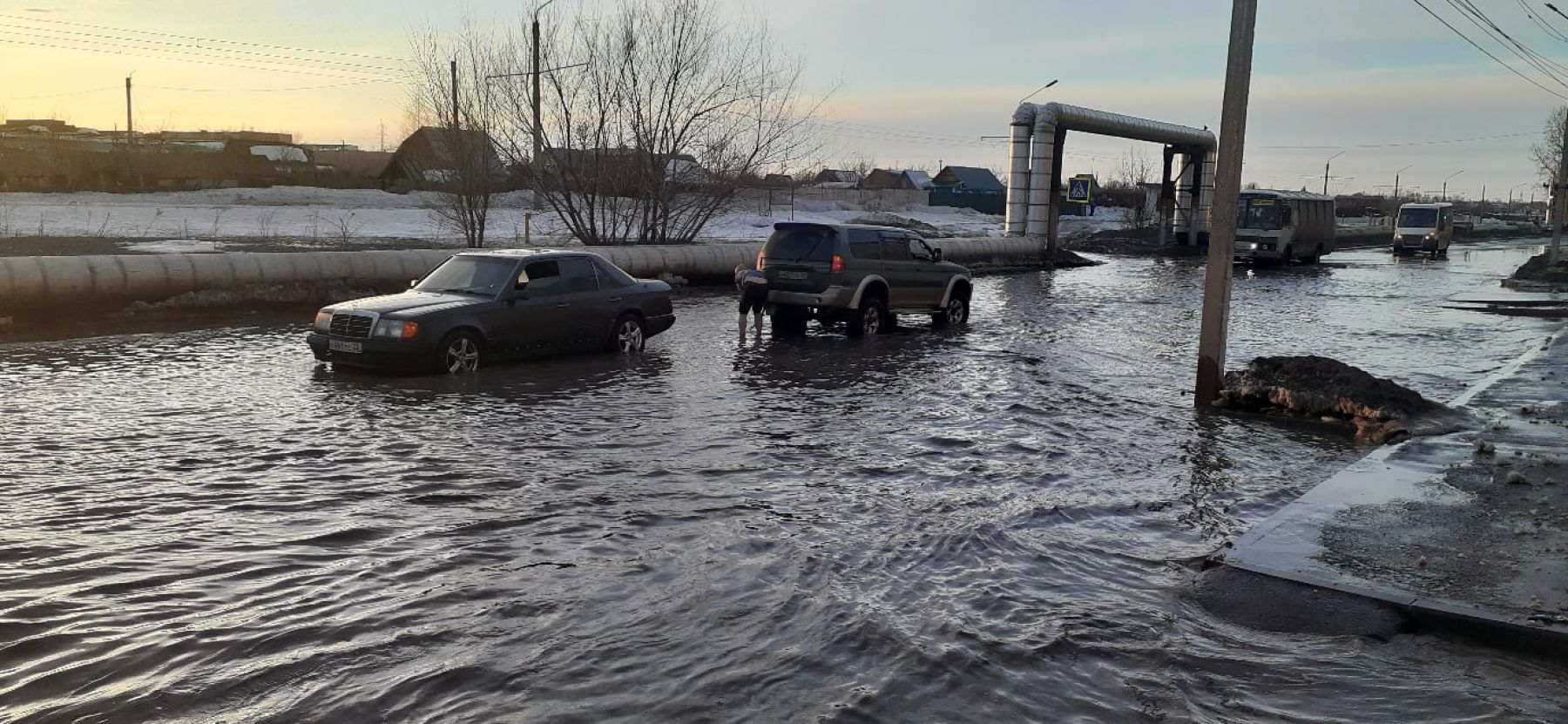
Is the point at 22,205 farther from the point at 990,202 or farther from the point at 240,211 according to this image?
the point at 990,202

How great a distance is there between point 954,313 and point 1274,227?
26.4m

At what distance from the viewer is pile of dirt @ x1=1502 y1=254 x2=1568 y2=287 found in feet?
106

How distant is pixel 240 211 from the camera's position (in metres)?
46.2

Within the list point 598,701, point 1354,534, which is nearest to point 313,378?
point 598,701

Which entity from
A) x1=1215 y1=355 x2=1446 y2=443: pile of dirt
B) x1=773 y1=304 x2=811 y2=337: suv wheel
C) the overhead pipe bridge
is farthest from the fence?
x1=1215 y1=355 x2=1446 y2=443: pile of dirt

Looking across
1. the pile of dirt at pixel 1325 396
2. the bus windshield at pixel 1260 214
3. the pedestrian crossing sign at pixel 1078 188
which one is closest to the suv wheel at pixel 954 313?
the pile of dirt at pixel 1325 396

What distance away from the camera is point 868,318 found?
59.3ft

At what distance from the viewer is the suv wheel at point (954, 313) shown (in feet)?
65.2

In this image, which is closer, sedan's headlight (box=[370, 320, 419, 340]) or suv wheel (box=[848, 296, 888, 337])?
sedan's headlight (box=[370, 320, 419, 340])

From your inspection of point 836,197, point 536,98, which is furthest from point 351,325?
point 836,197

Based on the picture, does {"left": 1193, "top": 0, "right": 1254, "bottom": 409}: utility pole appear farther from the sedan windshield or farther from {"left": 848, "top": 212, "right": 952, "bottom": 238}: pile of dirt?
{"left": 848, "top": 212, "right": 952, "bottom": 238}: pile of dirt

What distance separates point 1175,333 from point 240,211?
39.3 m

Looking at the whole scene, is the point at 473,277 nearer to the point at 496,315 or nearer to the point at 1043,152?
the point at 496,315

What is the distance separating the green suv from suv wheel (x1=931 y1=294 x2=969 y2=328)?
32.4 inches
